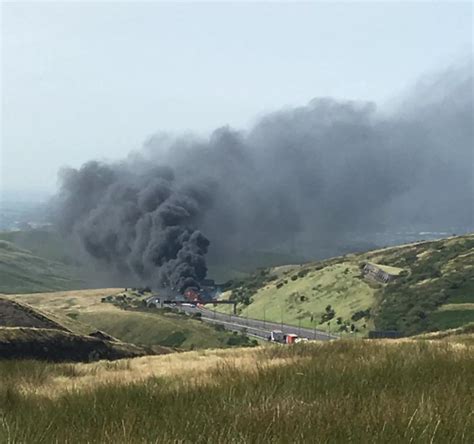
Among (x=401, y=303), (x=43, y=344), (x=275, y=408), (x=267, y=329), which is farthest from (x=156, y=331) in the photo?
(x=275, y=408)

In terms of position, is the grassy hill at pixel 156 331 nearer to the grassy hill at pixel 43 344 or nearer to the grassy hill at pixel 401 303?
the grassy hill at pixel 401 303

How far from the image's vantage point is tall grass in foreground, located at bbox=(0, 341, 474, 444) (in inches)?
187

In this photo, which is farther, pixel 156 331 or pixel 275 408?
pixel 156 331

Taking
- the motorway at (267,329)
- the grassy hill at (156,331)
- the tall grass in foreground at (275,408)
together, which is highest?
the tall grass in foreground at (275,408)

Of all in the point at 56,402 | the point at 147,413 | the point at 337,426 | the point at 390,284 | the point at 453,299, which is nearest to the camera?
the point at 337,426

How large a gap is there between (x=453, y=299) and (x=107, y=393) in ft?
534

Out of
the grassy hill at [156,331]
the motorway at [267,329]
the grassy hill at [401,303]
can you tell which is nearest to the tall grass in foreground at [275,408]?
the grassy hill at [156,331]

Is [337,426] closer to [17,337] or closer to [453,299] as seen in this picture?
[17,337]

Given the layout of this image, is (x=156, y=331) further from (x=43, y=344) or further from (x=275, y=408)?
(x=275, y=408)

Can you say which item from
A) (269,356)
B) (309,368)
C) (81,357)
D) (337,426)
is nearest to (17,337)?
(81,357)

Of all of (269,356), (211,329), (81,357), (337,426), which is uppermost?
(337,426)

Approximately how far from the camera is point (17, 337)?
73.2ft

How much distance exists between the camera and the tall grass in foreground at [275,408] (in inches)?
187

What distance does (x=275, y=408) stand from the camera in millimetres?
5516
